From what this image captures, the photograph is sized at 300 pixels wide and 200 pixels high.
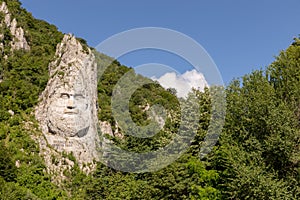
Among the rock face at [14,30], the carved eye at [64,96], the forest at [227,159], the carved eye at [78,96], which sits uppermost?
the rock face at [14,30]

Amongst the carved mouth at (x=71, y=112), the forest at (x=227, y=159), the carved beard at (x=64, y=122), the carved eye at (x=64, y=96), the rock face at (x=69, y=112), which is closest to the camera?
the forest at (x=227, y=159)

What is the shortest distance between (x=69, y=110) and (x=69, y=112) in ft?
0.83

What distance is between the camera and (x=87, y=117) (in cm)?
3544

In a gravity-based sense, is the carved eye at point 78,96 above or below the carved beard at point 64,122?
above

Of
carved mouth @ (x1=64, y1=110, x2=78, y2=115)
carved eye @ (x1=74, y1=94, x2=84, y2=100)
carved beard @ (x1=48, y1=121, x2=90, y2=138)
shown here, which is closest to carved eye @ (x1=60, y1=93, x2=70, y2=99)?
carved eye @ (x1=74, y1=94, x2=84, y2=100)

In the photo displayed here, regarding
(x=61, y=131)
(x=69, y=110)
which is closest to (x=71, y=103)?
(x=69, y=110)

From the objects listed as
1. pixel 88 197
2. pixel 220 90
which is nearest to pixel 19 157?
pixel 88 197

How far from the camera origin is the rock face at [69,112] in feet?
108

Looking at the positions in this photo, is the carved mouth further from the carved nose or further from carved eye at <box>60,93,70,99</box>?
carved eye at <box>60,93,70,99</box>

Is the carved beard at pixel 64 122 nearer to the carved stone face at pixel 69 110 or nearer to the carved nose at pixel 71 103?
the carved stone face at pixel 69 110

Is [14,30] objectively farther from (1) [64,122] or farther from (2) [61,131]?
(2) [61,131]

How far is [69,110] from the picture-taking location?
34000 millimetres

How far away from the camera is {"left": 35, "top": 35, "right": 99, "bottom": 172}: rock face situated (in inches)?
1292

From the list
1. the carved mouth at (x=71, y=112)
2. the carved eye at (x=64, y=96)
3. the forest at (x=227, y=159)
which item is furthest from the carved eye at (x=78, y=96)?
the forest at (x=227, y=159)
